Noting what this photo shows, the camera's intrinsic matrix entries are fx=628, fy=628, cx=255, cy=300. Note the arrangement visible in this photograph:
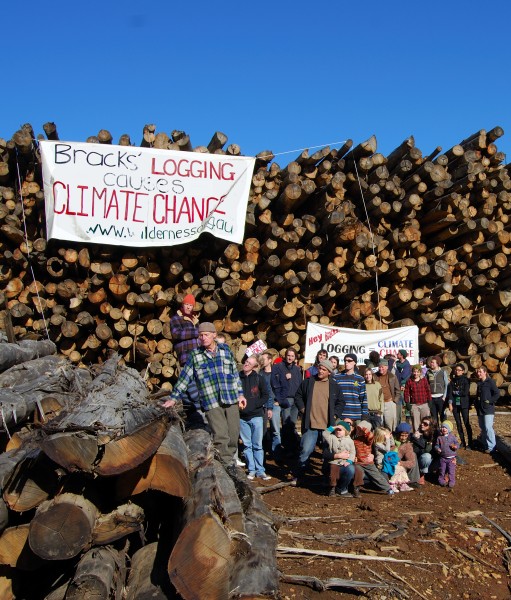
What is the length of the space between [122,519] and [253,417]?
12.0 ft

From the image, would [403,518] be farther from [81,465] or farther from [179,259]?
[179,259]

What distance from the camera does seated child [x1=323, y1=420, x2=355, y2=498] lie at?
754 cm

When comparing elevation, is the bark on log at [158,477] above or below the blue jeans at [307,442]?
above

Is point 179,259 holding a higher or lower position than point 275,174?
lower

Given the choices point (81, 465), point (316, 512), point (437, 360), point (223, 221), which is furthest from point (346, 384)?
point (81, 465)

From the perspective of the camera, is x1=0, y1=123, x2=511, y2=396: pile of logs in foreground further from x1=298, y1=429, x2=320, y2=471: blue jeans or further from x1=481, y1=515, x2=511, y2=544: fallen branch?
x1=481, y1=515, x2=511, y2=544: fallen branch

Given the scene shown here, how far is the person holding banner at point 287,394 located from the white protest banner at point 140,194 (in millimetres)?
2675

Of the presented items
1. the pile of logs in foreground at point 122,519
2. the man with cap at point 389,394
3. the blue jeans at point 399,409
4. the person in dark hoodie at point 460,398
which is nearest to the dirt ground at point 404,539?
the pile of logs in foreground at point 122,519

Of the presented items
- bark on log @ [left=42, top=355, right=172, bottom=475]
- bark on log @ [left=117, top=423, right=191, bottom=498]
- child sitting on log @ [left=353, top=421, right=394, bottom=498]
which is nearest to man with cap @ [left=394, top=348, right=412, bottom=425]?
child sitting on log @ [left=353, top=421, right=394, bottom=498]

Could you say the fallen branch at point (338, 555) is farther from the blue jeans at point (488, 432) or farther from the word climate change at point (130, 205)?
the word climate change at point (130, 205)

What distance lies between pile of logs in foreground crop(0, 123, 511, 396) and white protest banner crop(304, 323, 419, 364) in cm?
35

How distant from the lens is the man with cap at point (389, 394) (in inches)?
376

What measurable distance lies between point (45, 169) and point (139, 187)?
5.19 ft

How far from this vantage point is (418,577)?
5.21 meters
